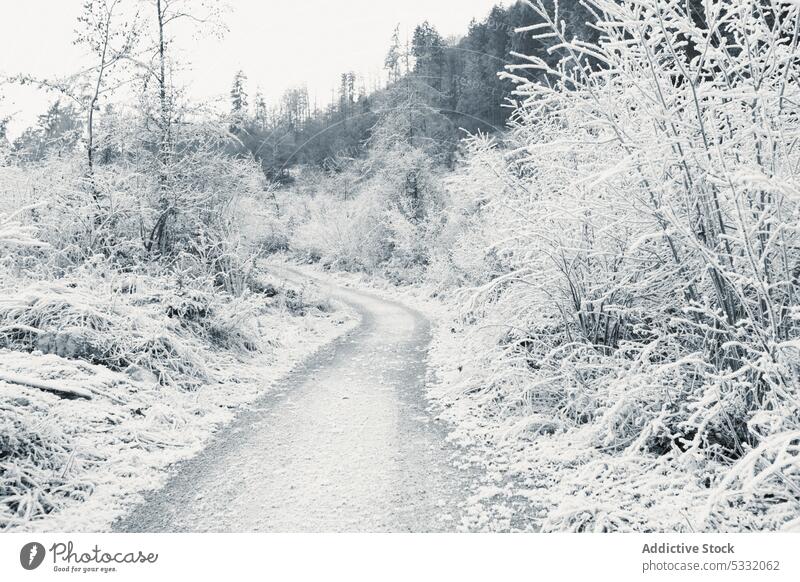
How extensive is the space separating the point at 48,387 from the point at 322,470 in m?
3.01

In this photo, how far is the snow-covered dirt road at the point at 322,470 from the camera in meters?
3.30

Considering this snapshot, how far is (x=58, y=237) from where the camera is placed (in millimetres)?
8773

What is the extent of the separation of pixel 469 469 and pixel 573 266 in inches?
93.7

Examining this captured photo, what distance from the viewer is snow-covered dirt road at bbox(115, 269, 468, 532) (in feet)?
10.8
